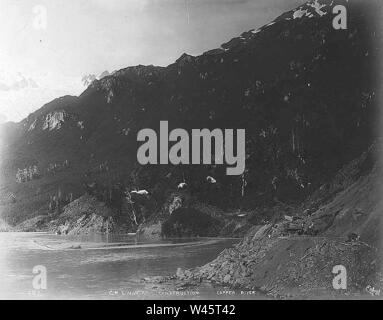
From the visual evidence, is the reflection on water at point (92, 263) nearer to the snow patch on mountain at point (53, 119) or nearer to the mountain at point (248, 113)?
the mountain at point (248, 113)

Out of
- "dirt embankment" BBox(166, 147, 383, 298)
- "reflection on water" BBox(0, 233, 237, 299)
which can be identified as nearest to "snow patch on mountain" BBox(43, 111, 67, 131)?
"reflection on water" BBox(0, 233, 237, 299)

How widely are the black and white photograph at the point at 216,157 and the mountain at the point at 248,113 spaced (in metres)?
0.08

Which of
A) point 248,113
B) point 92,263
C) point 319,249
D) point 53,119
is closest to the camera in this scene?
point 319,249

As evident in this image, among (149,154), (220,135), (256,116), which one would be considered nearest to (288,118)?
(256,116)

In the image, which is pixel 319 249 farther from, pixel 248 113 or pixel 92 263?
pixel 92 263

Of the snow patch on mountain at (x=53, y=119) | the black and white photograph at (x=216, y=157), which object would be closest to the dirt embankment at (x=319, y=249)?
the black and white photograph at (x=216, y=157)

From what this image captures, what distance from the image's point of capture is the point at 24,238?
950 inches

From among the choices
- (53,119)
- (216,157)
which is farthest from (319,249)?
(53,119)

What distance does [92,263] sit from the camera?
65.9 ft

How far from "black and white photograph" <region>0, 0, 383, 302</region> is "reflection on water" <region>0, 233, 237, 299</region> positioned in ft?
0.28

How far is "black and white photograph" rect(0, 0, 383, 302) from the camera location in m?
17.2

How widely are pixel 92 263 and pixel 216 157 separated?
6372 millimetres

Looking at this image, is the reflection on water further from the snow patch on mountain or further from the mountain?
the snow patch on mountain

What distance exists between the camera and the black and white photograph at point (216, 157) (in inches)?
677
